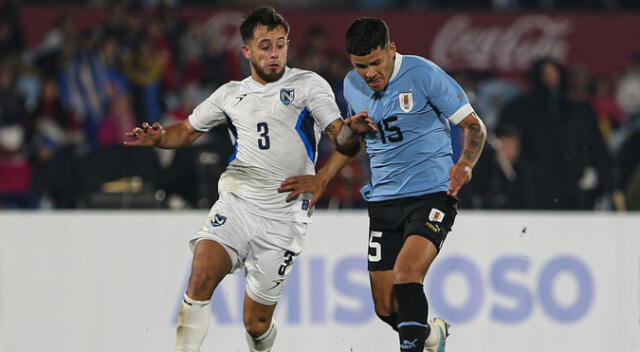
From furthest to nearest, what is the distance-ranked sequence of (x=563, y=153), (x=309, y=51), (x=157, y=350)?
(x=309, y=51) → (x=563, y=153) → (x=157, y=350)

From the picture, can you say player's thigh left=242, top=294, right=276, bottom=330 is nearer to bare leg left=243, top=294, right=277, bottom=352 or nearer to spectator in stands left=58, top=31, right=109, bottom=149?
bare leg left=243, top=294, right=277, bottom=352

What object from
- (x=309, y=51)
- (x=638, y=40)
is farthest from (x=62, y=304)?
(x=638, y=40)

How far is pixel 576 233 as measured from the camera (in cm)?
1044

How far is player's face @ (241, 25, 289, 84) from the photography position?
7281 mm

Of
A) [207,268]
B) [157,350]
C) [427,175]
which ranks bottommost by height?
[157,350]

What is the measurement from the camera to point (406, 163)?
24.2 ft

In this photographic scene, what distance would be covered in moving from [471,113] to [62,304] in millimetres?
4575

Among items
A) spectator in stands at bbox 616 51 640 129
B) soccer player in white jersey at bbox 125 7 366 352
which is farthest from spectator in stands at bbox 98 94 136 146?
spectator in stands at bbox 616 51 640 129

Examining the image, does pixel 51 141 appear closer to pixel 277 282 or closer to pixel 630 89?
pixel 277 282

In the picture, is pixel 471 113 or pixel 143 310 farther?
pixel 143 310

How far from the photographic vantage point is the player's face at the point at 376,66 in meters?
7.05

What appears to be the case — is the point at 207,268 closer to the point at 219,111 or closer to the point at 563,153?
the point at 219,111

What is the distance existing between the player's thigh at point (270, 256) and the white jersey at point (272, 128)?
80 mm

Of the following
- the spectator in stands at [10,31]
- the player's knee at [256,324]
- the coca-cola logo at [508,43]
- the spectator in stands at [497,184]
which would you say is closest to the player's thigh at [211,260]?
the player's knee at [256,324]
